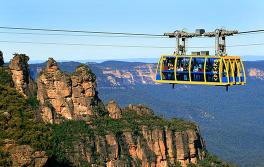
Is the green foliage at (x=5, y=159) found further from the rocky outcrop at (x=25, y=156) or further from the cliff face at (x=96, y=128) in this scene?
the cliff face at (x=96, y=128)

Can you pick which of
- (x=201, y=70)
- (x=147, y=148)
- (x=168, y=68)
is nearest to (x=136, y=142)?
(x=147, y=148)

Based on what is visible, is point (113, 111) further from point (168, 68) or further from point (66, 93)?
Answer: point (168, 68)

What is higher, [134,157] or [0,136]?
[0,136]

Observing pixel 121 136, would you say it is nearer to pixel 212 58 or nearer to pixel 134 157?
pixel 134 157

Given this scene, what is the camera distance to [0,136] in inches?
2298

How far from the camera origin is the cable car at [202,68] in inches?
2571

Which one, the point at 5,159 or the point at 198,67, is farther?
the point at 198,67

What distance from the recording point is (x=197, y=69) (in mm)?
69438

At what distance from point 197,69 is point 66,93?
108m

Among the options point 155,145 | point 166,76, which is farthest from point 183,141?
point 166,76

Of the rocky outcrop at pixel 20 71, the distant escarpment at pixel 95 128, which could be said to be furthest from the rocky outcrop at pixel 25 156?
the rocky outcrop at pixel 20 71

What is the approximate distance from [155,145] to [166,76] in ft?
371

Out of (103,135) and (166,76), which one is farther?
(103,135)

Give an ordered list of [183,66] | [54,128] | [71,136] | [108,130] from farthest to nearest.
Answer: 1. [108,130]
2. [54,128]
3. [71,136]
4. [183,66]
